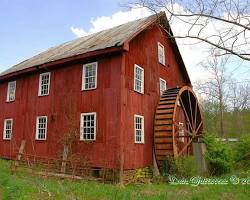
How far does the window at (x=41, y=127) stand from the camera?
16.0 m

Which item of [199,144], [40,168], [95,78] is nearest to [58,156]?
[40,168]

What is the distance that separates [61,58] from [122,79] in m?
3.82

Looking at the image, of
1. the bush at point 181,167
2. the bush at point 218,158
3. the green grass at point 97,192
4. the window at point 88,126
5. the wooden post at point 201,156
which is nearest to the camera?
the green grass at point 97,192

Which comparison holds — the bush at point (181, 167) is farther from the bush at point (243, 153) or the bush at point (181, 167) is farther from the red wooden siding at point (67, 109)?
the bush at point (243, 153)

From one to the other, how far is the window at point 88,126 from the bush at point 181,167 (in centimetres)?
383

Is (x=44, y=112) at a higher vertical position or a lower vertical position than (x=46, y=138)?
higher

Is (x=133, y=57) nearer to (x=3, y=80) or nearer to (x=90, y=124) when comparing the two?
(x=90, y=124)

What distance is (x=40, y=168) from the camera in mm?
14250

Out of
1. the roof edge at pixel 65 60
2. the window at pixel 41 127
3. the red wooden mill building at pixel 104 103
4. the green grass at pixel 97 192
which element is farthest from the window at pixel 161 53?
the green grass at pixel 97 192

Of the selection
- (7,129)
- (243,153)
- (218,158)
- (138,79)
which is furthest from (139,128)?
(7,129)

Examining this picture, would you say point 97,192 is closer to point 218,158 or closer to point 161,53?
point 218,158

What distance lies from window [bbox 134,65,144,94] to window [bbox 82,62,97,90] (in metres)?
1.96

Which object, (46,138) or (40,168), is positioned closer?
(40,168)

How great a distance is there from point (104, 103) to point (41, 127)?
4.64m
